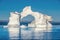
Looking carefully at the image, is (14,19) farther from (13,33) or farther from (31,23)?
(13,33)

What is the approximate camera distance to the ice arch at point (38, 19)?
22.0ft

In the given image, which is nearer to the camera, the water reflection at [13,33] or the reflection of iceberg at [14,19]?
the water reflection at [13,33]

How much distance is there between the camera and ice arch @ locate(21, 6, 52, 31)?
671 cm

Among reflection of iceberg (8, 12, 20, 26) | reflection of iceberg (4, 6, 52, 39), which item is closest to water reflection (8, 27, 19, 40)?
reflection of iceberg (4, 6, 52, 39)

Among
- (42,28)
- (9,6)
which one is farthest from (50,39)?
(9,6)

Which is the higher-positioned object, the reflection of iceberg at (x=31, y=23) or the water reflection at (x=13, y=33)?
the reflection of iceberg at (x=31, y=23)

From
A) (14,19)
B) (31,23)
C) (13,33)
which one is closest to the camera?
(13,33)

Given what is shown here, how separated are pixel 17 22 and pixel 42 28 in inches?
30.8

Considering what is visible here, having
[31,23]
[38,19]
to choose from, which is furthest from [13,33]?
[38,19]

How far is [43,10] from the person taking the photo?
261 inches

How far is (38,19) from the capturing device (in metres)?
6.89

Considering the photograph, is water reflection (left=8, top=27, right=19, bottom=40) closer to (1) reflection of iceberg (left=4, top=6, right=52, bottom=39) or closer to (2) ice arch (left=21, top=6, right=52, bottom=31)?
(1) reflection of iceberg (left=4, top=6, right=52, bottom=39)

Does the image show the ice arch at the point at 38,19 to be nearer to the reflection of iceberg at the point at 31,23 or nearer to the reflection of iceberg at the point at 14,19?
the reflection of iceberg at the point at 31,23

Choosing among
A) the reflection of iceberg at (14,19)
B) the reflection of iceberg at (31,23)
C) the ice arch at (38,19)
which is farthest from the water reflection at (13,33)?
the ice arch at (38,19)
